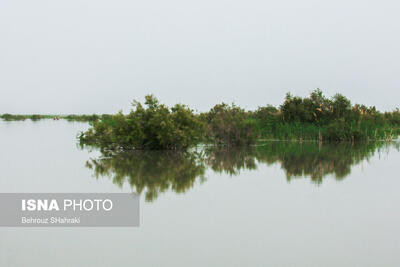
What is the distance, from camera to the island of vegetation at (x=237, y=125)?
768 inches

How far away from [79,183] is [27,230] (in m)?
4.17

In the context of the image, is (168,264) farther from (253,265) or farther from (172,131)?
(172,131)

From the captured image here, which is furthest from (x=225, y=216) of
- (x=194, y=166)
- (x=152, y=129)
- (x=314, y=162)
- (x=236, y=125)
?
(x=236, y=125)

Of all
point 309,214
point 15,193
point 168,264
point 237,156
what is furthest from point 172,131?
point 168,264

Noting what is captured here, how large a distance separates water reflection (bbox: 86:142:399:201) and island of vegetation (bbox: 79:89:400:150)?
3.89ft

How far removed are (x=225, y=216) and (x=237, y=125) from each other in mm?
15012

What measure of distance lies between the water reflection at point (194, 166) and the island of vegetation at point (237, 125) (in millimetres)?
1185

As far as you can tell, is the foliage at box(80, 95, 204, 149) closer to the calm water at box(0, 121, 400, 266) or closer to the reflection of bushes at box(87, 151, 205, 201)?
the reflection of bushes at box(87, 151, 205, 201)

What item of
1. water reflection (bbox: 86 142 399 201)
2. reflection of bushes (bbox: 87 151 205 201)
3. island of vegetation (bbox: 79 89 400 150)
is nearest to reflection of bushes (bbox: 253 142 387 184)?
water reflection (bbox: 86 142 399 201)

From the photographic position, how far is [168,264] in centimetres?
543

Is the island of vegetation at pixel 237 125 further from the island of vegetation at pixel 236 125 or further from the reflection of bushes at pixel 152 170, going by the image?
the reflection of bushes at pixel 152 170

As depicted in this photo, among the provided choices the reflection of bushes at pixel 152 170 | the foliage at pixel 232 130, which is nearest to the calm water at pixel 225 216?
the reflection of bushes at pixel 152 170

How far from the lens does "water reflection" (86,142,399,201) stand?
1118cm

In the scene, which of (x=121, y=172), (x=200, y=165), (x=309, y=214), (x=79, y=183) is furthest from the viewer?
(x=200, y=165)
